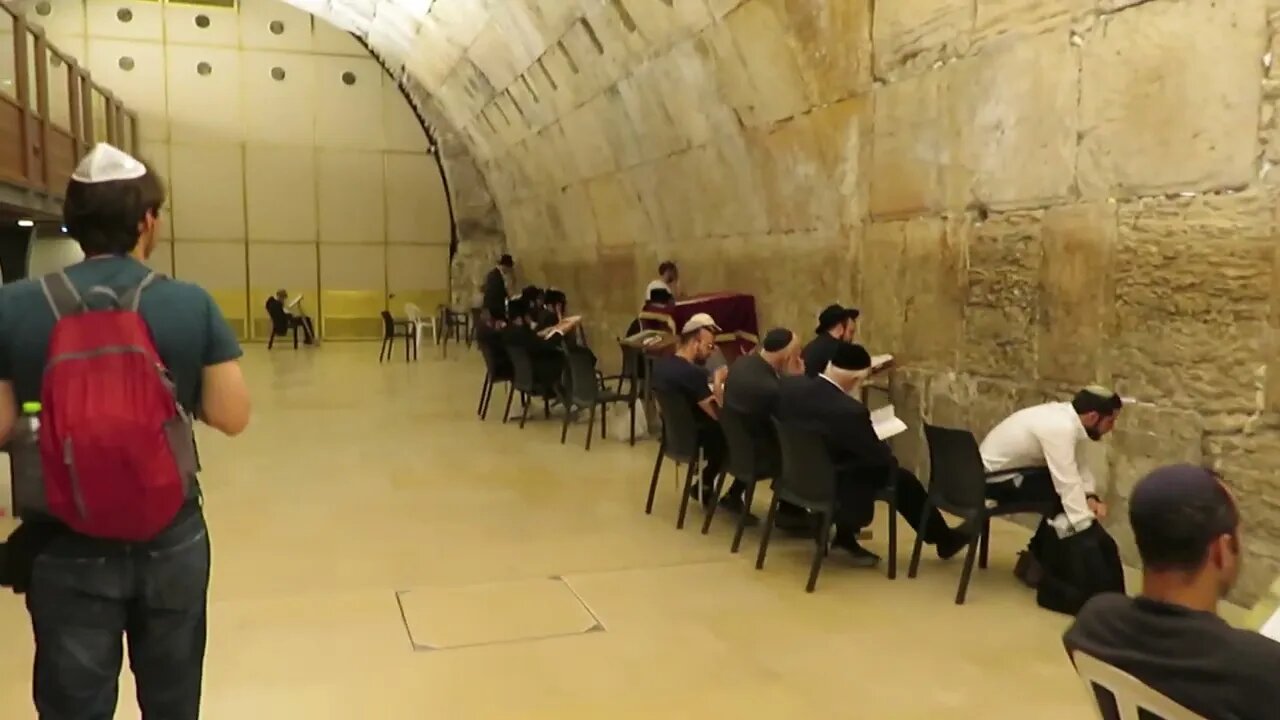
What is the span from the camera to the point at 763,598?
4.11 m

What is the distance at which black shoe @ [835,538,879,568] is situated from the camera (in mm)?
4531

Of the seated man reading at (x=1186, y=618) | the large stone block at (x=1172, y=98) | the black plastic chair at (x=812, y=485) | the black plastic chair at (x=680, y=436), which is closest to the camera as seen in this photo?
the seated man reading at (x=1186, y=618)

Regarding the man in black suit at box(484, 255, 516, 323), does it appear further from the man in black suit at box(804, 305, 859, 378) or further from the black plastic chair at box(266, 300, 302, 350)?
the man in black suit at box(804, 305, 859, 378)

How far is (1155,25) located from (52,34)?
16175 millimetres

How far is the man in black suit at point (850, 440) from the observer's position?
14.1 feet

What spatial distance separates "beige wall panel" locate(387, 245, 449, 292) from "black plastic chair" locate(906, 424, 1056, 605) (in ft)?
46.4

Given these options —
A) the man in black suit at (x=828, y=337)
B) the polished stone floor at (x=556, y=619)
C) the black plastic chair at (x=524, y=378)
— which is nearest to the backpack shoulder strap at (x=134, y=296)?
the polished stone floor at (x=556, y=619)

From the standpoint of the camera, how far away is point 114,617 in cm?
175

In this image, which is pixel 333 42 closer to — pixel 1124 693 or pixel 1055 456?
pixel 1055 456

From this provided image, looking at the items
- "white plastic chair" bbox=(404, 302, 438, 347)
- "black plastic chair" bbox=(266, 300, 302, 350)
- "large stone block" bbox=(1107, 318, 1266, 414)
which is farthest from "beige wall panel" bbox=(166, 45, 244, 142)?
"large stone block" bbox=(1107, 318, 1266, 414)

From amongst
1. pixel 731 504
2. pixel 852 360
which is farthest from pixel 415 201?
pixel 852 360

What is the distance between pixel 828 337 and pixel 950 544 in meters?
1.36

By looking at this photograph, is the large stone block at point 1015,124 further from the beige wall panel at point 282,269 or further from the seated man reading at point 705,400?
the beige wall panel at point 282,269

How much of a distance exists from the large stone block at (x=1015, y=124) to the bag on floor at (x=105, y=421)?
4.17 metres
